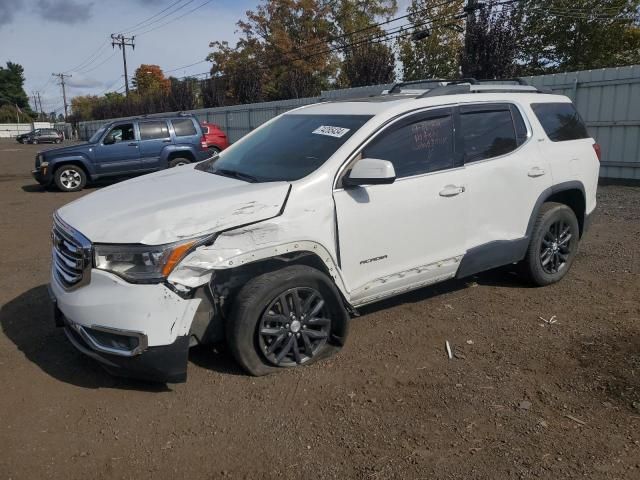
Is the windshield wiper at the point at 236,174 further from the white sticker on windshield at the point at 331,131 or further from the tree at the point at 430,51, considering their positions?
the tree at the point at 430,51

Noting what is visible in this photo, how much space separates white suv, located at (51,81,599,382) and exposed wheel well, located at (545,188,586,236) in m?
0.18

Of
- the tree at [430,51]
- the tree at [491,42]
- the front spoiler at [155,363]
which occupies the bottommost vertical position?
the front spoiler at [155,363]

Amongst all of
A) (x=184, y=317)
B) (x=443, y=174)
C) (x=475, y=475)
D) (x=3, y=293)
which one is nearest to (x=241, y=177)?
(x=184, y=317)

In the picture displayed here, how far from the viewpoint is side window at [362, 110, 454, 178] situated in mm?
3865

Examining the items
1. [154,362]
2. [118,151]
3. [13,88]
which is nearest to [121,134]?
[118,151]

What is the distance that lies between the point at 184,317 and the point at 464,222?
2351 millimetres

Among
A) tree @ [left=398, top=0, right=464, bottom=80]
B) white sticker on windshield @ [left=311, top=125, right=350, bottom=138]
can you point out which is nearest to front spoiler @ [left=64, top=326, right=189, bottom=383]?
white sticker on windshield @ [left=311, top=125, right=350, bottom=138]

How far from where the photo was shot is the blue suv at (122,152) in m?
13.5

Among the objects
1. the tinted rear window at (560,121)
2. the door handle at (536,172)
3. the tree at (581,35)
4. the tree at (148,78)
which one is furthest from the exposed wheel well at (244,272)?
the tree at (148,78)

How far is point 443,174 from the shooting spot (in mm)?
4078

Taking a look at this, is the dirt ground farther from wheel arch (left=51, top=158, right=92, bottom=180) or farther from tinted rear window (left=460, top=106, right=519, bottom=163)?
wheel arch (left=51, top=158, right=92, bottom=180)

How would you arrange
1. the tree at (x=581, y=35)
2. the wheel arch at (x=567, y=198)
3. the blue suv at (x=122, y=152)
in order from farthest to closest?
1. the tree at (x=581, y=35)
2. the blue suv at (x=122, y=152)
3. the wheel arch at (x=567, y=198)

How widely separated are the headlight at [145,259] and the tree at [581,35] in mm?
31000

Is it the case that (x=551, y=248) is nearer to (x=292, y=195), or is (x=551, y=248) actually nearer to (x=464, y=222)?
(x=464, y=222)
